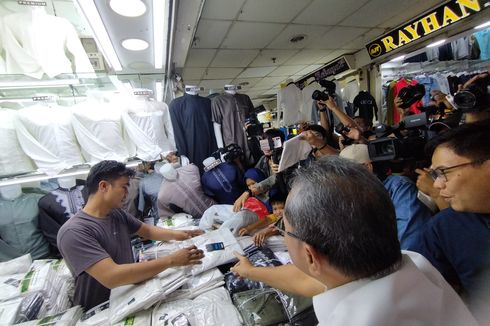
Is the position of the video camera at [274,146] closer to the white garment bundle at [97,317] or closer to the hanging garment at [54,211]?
the white garment bundle at [97,317]

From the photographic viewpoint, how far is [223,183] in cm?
254

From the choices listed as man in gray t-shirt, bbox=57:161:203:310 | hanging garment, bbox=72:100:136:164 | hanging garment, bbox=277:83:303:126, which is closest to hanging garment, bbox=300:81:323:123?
hanging garment, bbox=277:83:303:126

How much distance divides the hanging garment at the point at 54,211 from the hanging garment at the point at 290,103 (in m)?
3.53

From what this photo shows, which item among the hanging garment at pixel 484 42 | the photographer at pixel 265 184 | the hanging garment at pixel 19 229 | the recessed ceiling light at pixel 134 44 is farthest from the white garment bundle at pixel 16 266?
the hanging garment at pixel 484 42

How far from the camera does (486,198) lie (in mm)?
903

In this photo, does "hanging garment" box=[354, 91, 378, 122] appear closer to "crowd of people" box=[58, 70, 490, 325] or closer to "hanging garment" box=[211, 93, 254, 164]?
"hanging garment" box=[211, 93, 254, 164]

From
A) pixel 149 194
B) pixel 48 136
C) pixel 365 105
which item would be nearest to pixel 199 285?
pixel 48 136

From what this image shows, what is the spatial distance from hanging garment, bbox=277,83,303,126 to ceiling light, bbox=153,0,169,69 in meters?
2.66

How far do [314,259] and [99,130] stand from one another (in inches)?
75.9

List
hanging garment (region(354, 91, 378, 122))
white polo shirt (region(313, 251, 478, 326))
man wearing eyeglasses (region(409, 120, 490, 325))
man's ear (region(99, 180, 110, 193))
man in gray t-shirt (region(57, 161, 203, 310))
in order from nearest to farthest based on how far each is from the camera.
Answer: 1. white polo shirt (region(313, 251, 478, 326))
2. man wearing eyeglasses (region(409, 120, 490, 325))
3. man in gray t-shirt (region(57, 161, 203, 310))
4. man's ear (region(99, 180, 110, 193))
5. hanging garment (region(354, 91, 378, 122))

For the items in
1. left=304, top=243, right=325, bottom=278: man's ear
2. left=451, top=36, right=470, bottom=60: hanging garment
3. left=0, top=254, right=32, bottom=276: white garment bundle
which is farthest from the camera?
left=451, top=36, right=470, bottom=60: hanging garment

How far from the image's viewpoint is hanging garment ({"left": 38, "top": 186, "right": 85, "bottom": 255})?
7.93 feet

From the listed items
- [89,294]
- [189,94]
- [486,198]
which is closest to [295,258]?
[486,198]

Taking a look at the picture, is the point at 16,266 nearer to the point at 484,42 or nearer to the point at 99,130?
the point at 99,130
